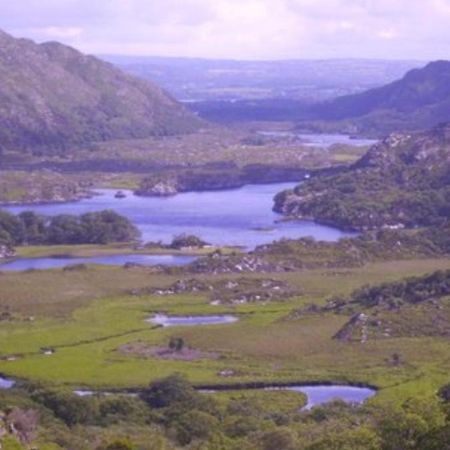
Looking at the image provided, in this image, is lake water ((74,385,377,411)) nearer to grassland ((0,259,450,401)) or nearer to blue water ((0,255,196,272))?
grassland ((0,259,450,401))

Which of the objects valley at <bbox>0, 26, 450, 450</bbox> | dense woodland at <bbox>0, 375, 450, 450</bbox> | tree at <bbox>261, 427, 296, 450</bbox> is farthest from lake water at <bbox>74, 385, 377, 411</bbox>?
tree at <bbox>261, 427, 296, 450</bbox>

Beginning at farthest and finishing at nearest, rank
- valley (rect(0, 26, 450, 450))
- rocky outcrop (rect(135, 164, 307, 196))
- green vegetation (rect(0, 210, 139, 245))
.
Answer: rocky outcrop (rect(135, 164, 307, 196)) → green vegetation (rect(0, 210, 139, 245)) → valley (rect(0, 26, 450, 450))

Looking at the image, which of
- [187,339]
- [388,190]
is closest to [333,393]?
[187,339]

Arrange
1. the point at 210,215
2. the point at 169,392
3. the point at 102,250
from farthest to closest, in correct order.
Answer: the point at 210,215, the point at 102,250, the point at 169,392

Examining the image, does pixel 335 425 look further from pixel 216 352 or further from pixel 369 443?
pixel 216 352

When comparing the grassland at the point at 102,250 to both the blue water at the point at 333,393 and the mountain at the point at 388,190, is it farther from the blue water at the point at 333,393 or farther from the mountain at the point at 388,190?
the blue water at the point at 333,393

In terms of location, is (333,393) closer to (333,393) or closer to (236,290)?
(333,393)

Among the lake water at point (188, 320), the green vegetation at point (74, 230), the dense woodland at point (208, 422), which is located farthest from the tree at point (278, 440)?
the green vegetation at point (74, 230)
